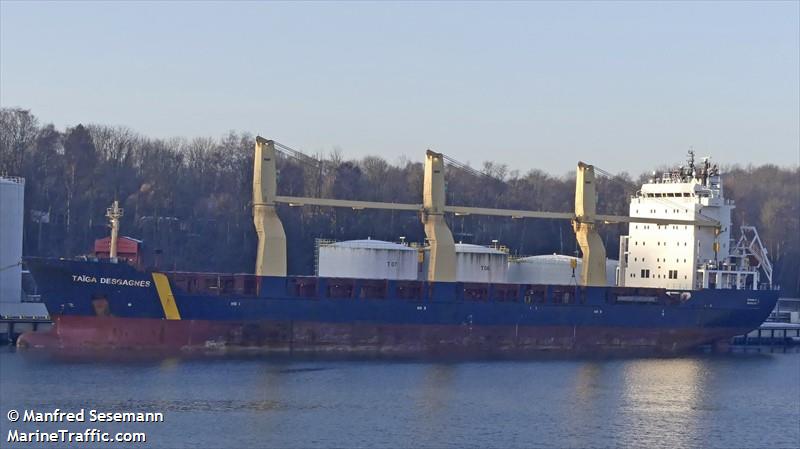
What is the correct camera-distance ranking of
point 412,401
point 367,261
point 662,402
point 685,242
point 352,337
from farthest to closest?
1. point 685,242
2. point 367,261
3. point 352,337
4. point 662,402
5. point 412,401

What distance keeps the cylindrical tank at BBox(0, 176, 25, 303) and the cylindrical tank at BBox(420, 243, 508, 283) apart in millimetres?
13726

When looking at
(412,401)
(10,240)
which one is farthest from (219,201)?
(412,401)

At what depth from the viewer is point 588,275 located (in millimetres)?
46156

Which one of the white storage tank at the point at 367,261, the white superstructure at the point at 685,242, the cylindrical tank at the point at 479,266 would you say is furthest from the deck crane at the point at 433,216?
the cylindrical tank at the point at 479,266

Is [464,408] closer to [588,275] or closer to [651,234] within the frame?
[588,275]

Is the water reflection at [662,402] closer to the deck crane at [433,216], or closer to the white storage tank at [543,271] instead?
the deck crane at [433,216]

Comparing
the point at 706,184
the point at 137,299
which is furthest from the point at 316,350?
the point at 706,184

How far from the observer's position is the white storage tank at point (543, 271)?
159 feet

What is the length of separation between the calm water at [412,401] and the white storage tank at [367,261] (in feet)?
20.9

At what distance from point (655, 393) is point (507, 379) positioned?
3970 mm

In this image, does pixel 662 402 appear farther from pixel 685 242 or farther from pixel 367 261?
pixel 685 242

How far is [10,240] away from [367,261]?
39.3ft

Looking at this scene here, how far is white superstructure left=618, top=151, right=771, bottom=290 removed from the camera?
47062mm

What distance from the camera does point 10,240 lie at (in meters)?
44.0
